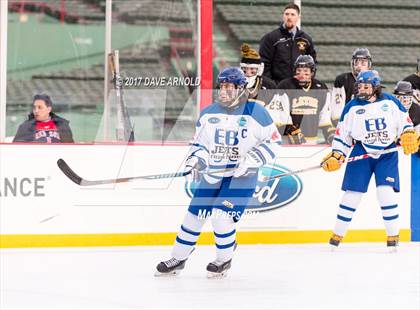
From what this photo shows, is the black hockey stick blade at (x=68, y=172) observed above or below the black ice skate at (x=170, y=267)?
above

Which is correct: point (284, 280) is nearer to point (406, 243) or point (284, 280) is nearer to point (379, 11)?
point (406, 243)

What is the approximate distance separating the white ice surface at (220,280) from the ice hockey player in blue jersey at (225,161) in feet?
0.62

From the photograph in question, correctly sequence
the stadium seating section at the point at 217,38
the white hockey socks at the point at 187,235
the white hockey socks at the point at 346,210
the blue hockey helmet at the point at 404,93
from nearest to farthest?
the white hockey socks at the point at 187,235 → the white hockey socks at the point at 346,210 → the stadium seating section at the point at 217,38 → the blue hockey helmet at the point at 404,93

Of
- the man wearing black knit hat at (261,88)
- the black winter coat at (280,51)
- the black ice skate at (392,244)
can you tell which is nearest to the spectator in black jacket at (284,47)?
the black winter coat at (280,51)

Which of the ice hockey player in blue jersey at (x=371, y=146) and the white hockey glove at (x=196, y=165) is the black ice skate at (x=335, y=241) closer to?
the ice hockey player in blue jersey at (x=371, y=146)

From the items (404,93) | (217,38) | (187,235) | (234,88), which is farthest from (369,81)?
(187,235)

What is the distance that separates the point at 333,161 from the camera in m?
7.14

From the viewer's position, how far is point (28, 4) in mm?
7496

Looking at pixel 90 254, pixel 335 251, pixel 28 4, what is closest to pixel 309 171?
pixel 335 251

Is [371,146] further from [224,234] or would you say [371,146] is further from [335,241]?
[224,234]

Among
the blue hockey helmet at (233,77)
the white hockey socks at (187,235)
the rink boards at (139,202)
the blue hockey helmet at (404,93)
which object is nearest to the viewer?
the blue hockey helmet at (233,77)

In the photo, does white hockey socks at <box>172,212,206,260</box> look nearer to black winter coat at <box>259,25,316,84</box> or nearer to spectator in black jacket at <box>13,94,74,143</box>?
spectator in black jacket at <box>13,94,74,143</box>

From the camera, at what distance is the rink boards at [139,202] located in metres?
7.05

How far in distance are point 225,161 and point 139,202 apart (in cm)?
131
